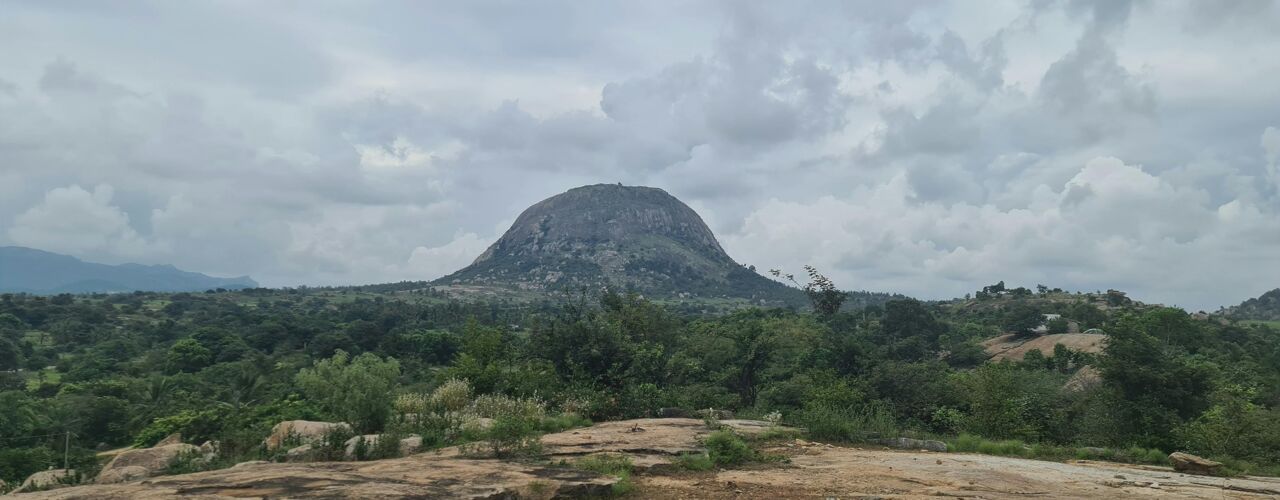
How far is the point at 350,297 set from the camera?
132875 millimetres

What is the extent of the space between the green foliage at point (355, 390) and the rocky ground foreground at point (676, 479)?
4.45m

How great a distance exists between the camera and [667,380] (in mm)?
26188

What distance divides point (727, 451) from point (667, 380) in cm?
1290

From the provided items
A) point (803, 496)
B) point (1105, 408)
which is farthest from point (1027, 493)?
point (1105, 408)

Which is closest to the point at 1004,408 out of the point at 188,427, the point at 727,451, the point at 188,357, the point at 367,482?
the point at 727,451

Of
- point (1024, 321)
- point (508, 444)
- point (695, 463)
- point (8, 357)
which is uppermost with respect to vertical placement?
point (1024, 321)

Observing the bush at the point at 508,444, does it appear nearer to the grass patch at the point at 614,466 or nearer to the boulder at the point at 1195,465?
the grass patch at the point at 614,466

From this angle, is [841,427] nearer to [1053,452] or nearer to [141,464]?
[1053,452]

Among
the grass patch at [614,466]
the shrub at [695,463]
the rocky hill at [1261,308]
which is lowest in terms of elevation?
the shrub at [695,463]

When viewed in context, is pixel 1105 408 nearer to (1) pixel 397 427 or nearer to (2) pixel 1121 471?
(2) pixel 1121 471

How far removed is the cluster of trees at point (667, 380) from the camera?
67.3 feet

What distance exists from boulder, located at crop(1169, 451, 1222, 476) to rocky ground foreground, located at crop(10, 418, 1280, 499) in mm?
426

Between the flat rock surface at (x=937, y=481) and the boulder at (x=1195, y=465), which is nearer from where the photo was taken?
the flat rock surface at (x=937, y=481)

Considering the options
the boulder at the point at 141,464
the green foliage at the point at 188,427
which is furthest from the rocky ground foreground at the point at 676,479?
the green foliage at the point at 188,427
